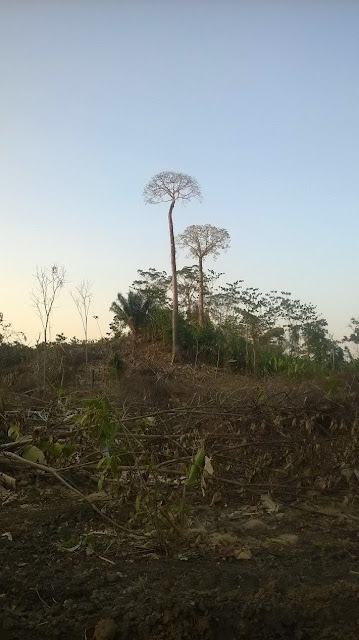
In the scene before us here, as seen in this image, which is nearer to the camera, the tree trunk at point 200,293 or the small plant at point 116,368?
the small plant at point 116,368

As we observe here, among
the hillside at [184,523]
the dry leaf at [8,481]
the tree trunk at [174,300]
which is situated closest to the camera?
the hillside at [184,523]

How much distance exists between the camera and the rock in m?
2.37

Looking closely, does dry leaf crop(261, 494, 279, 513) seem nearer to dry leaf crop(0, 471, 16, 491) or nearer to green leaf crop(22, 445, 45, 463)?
green leaf crop(22, 445, 45, 463)

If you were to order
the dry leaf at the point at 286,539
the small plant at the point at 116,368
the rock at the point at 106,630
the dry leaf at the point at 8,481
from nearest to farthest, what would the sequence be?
the rock at the point at 106,630 < the dry leaf at the point at 286,539 < the dry leaf at the point at 8,481 < the small plant at the point at 116,368

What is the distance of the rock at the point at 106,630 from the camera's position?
2.37 metres

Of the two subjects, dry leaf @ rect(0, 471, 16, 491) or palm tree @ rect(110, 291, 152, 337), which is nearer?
dry leaf @ rect(0, 471, 16, 491)

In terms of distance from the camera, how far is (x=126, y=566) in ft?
10.3

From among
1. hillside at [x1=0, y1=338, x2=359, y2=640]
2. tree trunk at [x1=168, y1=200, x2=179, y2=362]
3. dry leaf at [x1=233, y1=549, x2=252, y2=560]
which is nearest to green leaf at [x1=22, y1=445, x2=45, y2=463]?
hillside at [x1=0, y1=338, x2=359, y2=640]

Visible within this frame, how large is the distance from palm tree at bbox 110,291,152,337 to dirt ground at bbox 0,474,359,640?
A: 52.9 ft

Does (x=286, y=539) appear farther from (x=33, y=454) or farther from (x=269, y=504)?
(x=33, y=454)

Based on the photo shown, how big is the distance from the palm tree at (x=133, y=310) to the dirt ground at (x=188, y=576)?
16114mm

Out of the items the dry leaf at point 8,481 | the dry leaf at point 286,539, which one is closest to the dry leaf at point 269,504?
the dry leaf at point 286,539

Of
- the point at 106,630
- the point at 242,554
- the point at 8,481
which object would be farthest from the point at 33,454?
the point at 106,630

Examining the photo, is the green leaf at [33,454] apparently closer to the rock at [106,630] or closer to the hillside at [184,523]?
the hillside at [184,523]
